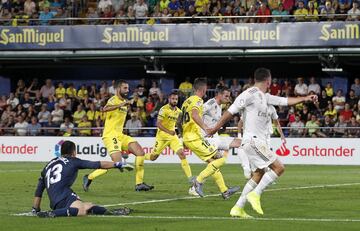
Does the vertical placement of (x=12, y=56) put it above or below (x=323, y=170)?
above

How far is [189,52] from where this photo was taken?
3981 cm

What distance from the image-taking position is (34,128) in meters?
37.6

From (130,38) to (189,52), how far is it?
8.45 ft

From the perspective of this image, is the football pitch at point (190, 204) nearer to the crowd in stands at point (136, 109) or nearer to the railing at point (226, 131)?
the railing at point (226, 131)

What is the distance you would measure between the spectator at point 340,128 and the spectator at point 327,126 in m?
0.19

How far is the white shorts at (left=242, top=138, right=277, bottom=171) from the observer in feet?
48.6

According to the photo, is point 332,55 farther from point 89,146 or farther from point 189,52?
point 89,146

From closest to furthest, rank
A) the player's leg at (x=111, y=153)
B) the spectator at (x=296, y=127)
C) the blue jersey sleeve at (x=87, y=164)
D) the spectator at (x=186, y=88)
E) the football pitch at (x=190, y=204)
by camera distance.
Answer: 1. the football pitch at (x=190, y=204)
2. the blue jersey sleeve at (x=87, y=164)
3. the player's leg at (x=111, y=153)
4. the spectator at (x=296, y=127)
5. the spectator at (x=186, y=88)

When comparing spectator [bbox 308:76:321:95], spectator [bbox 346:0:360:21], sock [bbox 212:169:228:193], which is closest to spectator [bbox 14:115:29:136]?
spectator [bbox 308:76:321:95]

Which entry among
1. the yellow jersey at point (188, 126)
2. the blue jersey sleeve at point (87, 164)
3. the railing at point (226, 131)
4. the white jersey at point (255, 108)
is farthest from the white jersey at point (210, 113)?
the railing at point (226, 131)

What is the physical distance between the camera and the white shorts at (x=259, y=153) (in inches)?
583

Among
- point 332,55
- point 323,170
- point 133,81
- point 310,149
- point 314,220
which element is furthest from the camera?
point 133,81

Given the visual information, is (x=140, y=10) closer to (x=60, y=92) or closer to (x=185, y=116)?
(x=60, y=92)

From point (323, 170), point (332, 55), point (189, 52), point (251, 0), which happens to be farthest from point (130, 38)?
point (323, 170)
